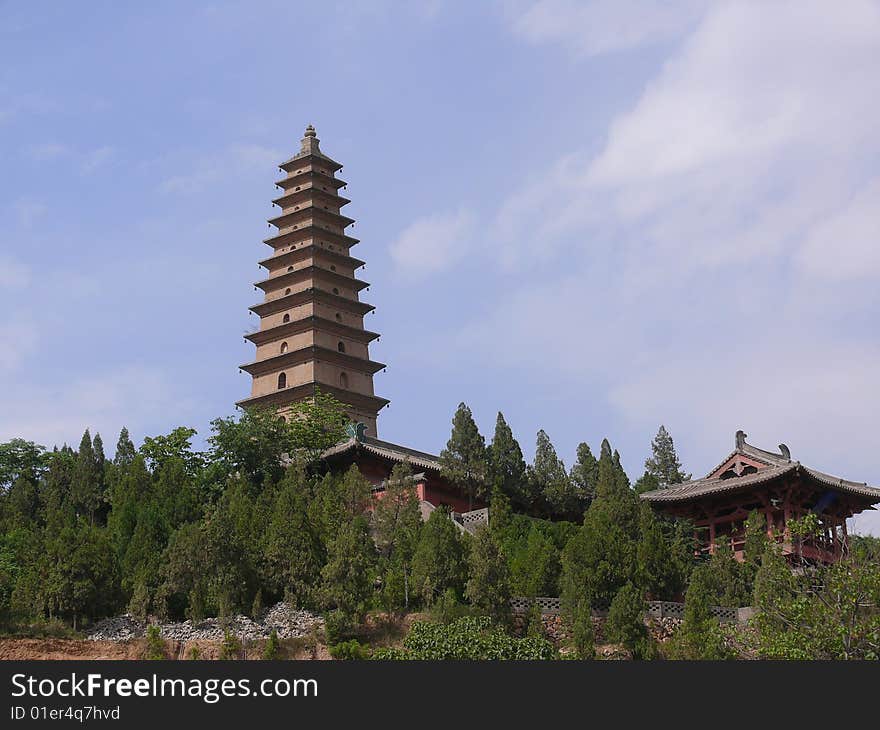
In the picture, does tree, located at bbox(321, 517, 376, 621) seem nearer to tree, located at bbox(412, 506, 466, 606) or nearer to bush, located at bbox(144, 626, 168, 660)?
tree, located at bbox(412, 506, 466, 606)

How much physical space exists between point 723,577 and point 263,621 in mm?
10483

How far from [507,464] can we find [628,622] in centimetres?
868

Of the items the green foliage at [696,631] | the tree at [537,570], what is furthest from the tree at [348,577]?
the green foliage at [696,631]

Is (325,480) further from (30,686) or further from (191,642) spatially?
(30,686)

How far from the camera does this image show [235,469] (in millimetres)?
32594

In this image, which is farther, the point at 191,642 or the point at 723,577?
the point at 723,577

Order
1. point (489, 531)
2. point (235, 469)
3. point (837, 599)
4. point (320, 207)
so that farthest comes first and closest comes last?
point (320, 207) → point (235, 469) → point (489, 531) → point (837, 599)

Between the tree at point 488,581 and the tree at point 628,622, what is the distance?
2.11m

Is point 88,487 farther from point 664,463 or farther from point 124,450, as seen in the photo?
point 664,463

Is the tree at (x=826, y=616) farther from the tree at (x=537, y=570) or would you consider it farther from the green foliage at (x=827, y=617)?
the tree at (x=537, y=570)

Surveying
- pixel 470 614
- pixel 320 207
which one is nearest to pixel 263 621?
pixel 470 614

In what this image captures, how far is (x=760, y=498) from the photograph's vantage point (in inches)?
1366

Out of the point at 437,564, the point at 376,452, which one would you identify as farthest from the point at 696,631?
the point at 376,452

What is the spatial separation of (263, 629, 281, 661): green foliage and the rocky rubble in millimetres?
439
